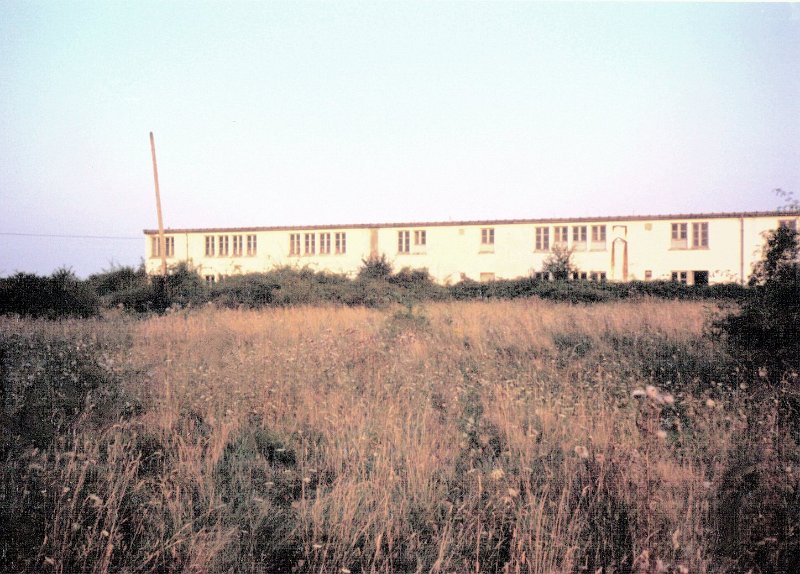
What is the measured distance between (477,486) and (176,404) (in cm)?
300

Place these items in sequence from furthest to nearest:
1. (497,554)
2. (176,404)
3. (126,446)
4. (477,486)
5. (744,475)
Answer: (176,404)
(126,446)
(477,486)
(744,475)
(497,554)

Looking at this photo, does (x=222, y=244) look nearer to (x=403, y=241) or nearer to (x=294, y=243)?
(x=294, y=243)

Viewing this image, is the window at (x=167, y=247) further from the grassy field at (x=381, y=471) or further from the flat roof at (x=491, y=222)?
the grassy field at (x=381, y=471)

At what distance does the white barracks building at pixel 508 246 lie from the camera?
123 ft

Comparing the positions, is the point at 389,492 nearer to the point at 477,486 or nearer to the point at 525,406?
the point at 477,486

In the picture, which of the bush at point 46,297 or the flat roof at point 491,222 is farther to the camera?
the flat roof at point 491,222

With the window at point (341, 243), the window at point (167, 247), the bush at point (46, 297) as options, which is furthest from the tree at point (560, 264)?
the window at point (167, 247)

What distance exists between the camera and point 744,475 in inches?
133

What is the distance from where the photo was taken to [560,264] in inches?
1483

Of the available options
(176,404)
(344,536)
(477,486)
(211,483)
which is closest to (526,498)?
(477,486)

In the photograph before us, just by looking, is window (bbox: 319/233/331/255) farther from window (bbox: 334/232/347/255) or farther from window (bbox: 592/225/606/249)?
window (bbox: 592/225/606/249)

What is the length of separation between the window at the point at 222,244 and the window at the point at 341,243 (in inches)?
363

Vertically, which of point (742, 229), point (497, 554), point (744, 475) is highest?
point (742, 229)

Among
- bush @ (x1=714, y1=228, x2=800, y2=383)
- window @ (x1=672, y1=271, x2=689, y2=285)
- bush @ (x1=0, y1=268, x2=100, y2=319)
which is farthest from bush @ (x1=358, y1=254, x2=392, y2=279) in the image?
bush @ (x1=714, y1=228, x2=800, y2=383)
